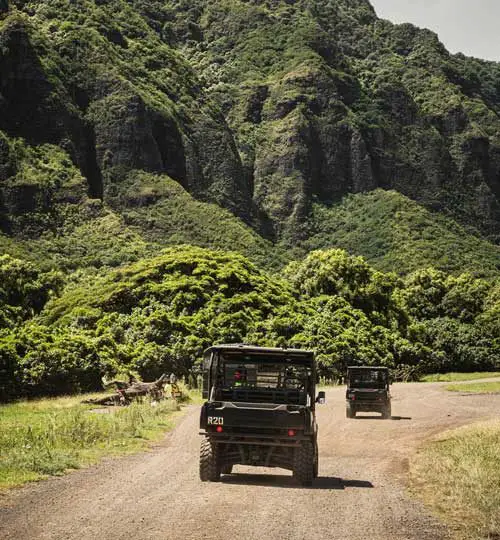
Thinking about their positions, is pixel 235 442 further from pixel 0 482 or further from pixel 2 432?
pixel 2 432

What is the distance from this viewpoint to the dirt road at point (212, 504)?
11297 millimetres

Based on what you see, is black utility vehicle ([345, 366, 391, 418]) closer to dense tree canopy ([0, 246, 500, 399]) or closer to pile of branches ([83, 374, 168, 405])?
pile of branches ([83, 374, 168, 405])

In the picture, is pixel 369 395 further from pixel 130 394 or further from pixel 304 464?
pixel 304 464

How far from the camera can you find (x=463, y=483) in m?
15.4

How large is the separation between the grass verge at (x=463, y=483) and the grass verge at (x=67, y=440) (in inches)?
292

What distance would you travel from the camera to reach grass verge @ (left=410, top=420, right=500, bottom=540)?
40.3 ft

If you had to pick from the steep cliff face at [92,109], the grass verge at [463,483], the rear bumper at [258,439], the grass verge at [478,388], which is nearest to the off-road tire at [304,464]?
the rear bumper at [258,439]

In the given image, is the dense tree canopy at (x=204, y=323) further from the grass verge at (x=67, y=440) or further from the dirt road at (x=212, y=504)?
the dirt road at (x=212, y=504)

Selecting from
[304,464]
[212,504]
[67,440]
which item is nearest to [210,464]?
[304,464]

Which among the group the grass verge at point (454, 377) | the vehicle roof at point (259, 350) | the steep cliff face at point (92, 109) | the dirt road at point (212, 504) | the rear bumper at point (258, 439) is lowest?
the grass verge at point (454, 377)

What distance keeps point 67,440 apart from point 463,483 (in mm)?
10684

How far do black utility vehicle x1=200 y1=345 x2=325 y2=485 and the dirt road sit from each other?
497mm

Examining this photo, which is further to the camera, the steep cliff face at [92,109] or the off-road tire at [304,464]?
the steep cliff face at [92,109]

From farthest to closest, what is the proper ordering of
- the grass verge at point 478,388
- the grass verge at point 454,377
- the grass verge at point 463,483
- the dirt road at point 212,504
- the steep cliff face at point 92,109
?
1. the steep cliff face at point 92,109
2. the grass verge at point 454,377
3. the grass verge at point 478,388
4. the grass verge at point 463,483
5. the dirt road at point 212,504
